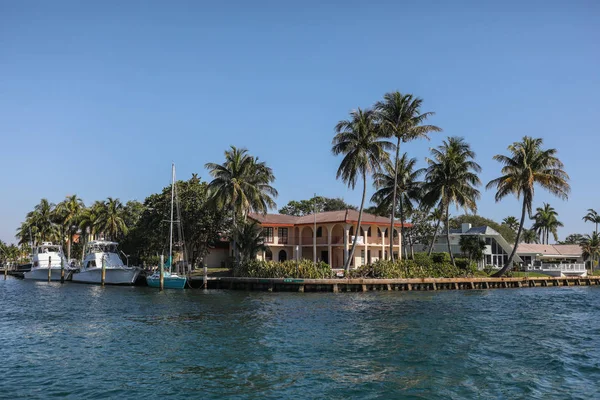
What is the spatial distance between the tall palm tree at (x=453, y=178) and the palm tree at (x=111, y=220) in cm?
4407

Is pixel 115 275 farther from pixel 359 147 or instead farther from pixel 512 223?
pixel 512 223

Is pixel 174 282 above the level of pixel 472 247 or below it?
below

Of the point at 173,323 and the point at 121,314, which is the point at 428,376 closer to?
the point at 173,323

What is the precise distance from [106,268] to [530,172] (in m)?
46.6

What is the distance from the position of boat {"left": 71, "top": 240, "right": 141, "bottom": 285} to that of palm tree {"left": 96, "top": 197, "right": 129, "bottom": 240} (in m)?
10.2

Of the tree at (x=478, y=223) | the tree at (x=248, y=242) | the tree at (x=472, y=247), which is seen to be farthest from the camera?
the tree at (x=478, y=223)

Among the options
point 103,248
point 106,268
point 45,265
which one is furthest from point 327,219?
point 45,265

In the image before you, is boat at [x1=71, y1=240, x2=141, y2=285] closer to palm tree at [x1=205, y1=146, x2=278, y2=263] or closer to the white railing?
palm tree at [x1=205, y1=146, x2=278, y2=263]

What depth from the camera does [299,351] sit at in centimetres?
1884

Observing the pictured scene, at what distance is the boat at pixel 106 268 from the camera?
54031 millimetres

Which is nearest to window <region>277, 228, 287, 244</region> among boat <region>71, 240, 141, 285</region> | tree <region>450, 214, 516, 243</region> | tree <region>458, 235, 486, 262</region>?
boat <region>71, 240, 141, 285</region>

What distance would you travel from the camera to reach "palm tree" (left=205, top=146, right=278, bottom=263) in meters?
52.6

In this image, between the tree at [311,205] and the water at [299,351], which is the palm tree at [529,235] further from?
the water at [299,351]

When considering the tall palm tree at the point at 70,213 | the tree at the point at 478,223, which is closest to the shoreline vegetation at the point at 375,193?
the tall palm tree at the point at 70,213
